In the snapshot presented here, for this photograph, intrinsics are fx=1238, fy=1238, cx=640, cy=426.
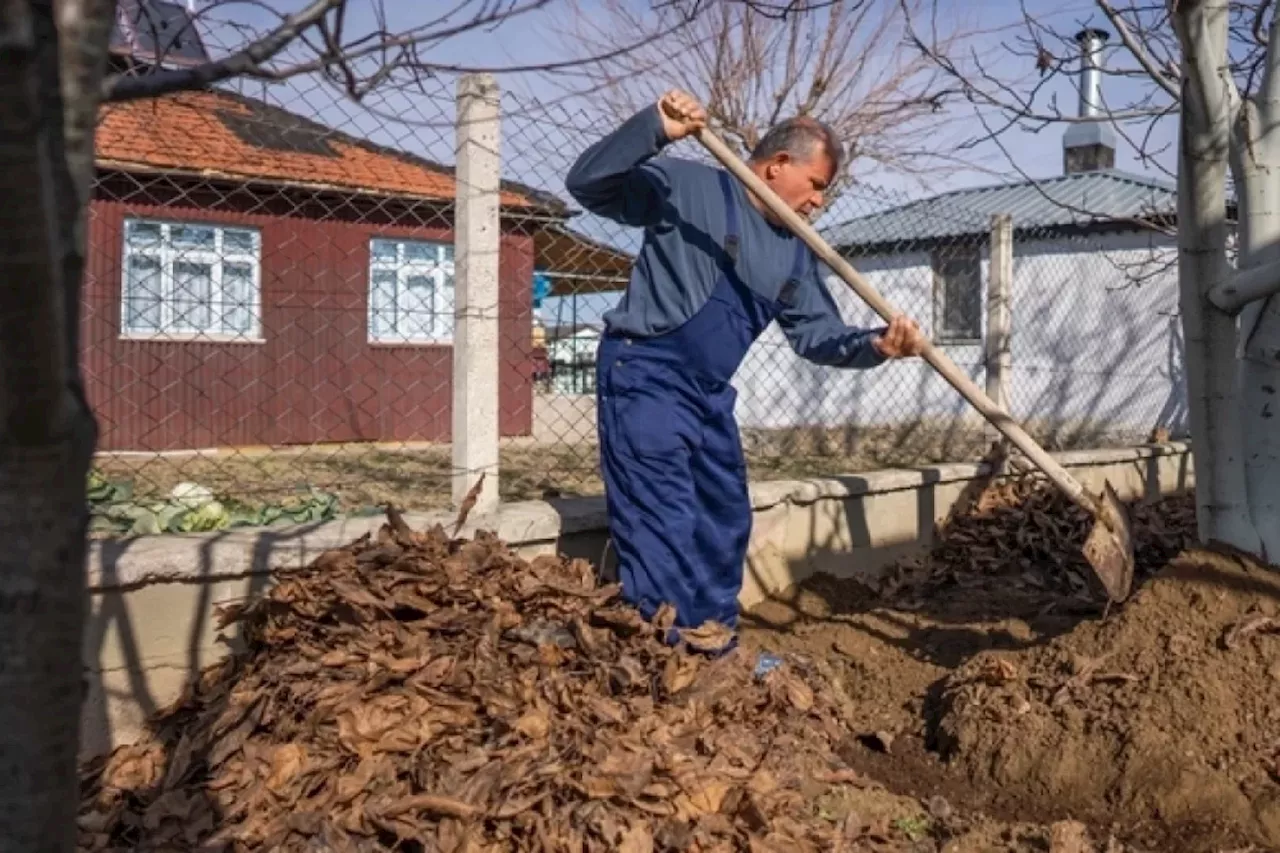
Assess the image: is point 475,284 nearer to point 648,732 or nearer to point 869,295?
point 869,295

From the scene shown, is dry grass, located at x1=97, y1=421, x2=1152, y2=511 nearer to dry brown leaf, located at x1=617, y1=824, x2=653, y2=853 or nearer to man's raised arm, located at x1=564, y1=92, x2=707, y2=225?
man's raised arm, located at x1=564, y1=92, x2=707, y2=225

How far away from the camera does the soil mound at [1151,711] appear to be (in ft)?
10.4

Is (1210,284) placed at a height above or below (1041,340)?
below

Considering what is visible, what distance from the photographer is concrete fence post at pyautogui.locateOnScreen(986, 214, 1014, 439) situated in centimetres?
678

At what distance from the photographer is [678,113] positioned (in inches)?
140

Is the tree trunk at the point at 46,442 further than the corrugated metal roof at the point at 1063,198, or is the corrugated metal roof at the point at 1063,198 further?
the corrugated metal roof at the point at 1063,198

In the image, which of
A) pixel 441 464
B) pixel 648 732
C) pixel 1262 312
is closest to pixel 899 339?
pixel 1262 312

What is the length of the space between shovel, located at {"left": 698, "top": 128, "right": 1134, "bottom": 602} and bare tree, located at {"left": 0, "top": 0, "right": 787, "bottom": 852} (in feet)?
9.28

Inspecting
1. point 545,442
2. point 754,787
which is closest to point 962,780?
point 754,787

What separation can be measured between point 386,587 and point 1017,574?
3399 millimetres

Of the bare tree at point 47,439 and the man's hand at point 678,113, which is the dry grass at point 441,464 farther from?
the bare tree at point 47,439

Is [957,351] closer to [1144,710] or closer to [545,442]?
[545,442]

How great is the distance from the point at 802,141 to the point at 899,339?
2.31 ft

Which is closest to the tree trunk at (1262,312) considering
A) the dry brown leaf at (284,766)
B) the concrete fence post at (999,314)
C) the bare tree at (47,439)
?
the concrete fence post at (999,314)
